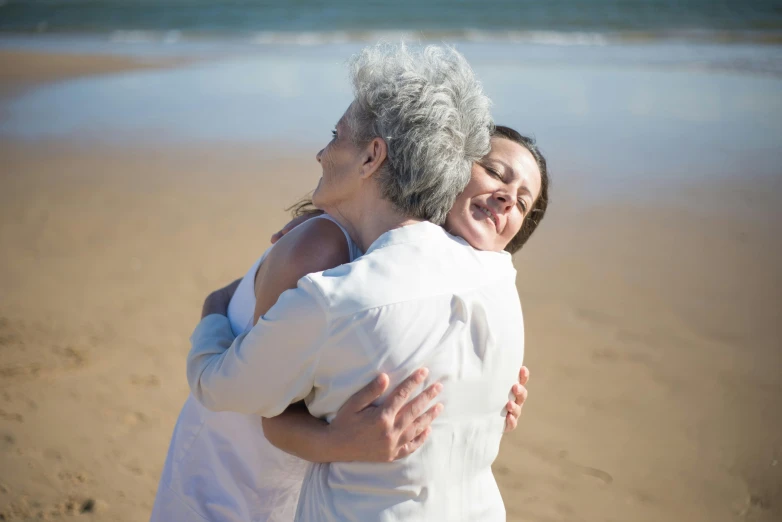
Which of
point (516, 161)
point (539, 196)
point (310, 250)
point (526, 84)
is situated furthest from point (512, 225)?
point (526, 84)

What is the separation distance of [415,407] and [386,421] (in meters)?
0.07

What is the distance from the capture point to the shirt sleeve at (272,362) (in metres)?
1.55

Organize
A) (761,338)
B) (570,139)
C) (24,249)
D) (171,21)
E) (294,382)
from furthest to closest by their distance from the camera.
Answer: (171,21) → (570,139) → (24,249) → (761,338) → (294,382)

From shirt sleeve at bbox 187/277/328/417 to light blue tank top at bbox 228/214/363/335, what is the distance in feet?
0.73

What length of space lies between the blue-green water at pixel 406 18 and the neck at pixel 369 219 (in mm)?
17881

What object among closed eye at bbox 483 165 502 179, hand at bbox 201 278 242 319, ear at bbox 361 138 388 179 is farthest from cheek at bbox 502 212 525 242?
hand at bbox 201 278 242 319

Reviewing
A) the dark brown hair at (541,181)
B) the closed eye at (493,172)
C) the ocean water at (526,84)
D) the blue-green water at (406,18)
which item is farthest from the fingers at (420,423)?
the blue-green water at (406,18)

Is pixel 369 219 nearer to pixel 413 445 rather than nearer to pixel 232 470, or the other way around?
pixel 413 445

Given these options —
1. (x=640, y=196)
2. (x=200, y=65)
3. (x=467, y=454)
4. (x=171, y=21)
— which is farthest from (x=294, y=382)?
(x=171, y=21)

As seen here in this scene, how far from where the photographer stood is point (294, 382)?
64.4 inches

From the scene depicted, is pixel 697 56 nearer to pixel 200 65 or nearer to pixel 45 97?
pixel 200 65

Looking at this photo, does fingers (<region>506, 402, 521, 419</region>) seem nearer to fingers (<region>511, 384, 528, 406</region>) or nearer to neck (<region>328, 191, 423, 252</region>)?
fingers (<region>511, 384, 528, 406</region>)

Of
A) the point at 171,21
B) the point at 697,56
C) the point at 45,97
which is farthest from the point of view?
the point at 171,21

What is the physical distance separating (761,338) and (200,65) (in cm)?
1275
